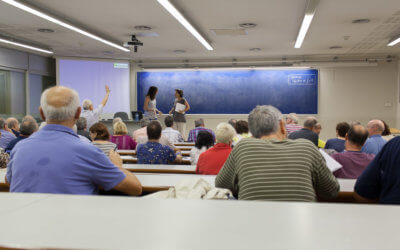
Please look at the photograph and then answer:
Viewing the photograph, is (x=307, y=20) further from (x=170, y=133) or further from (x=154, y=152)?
(x=154, y=152)

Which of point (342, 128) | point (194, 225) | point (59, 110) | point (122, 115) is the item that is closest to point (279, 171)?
point (194, 225)

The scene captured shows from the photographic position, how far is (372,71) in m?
11.2

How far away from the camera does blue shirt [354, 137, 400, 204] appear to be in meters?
1.78

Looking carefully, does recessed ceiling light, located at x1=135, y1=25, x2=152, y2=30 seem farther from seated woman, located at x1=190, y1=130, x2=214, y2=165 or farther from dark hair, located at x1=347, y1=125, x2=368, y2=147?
dark hair, located at x1=347, y1=125, x2=368, y2=147

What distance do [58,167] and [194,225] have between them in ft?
3.16

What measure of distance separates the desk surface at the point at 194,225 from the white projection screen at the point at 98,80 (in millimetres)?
10167

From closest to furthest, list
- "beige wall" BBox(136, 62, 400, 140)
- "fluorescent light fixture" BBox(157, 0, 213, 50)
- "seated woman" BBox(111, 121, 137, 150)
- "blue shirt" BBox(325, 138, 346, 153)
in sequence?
"blue shirt" BBox(325, 138, 346, 153), "seated woman" BBox(111, 121, 137, 150), "fluorescent light fixture" BBox(157, 0, 213, 50), "beige wall" BBox(136, 62, 400, 140)

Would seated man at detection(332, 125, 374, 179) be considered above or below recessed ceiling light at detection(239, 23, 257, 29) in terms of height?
below

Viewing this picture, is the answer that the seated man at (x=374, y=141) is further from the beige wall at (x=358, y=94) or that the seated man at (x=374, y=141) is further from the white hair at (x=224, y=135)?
the beige wall at (x=358, y=94)

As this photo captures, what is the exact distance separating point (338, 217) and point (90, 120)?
593cm

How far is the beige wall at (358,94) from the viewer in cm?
1119

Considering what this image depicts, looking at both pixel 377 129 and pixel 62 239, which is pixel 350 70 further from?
pixel 62 239

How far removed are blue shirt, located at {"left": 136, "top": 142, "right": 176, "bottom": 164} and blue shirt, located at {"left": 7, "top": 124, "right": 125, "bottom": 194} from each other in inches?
80.9

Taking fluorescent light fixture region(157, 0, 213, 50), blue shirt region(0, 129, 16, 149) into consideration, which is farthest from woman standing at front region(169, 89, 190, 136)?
blue shirt region(0, 129, 16, 149)
